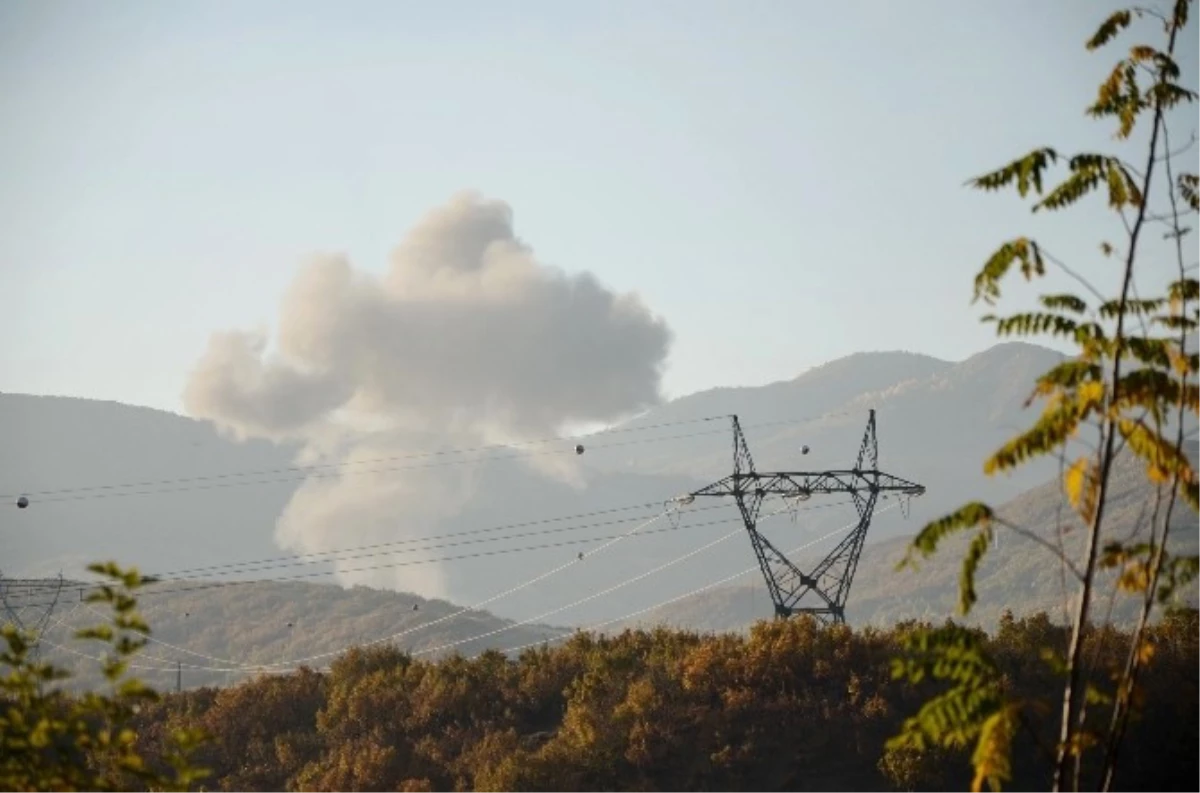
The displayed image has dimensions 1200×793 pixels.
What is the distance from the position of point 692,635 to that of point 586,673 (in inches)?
226

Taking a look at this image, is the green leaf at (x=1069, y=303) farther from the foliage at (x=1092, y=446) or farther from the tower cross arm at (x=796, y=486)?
the tower cross arm at (x=796, y=486)

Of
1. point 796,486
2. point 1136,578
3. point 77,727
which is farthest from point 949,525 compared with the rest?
point 796,486

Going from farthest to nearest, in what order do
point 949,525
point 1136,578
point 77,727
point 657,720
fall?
point 657,720 < point 1136,578 < point 949,525 < point 77,727

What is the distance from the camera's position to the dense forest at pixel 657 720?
46312 mm

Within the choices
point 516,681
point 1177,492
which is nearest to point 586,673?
point 516,681

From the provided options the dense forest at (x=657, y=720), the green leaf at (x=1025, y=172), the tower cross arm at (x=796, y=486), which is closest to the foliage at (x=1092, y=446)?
the green leaf at (x=1025, y=172)

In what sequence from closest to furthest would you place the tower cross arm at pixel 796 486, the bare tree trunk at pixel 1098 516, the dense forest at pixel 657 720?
the bare tree trunk at pixel 1098 516 < the dense forest at pixel 657 720 < the tower cross arm at pixel 796 486

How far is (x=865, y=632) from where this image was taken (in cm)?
5753

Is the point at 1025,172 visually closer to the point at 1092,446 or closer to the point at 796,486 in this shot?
the point at 1092,446

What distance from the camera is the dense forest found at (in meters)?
46.3

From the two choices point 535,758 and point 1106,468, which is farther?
point 535,758

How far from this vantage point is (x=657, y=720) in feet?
163

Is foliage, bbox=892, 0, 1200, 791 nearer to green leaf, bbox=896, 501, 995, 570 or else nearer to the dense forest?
green leaf, bbox=896, 501, 995, 570

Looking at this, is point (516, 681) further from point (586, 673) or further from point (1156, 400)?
point (1156, 400)
